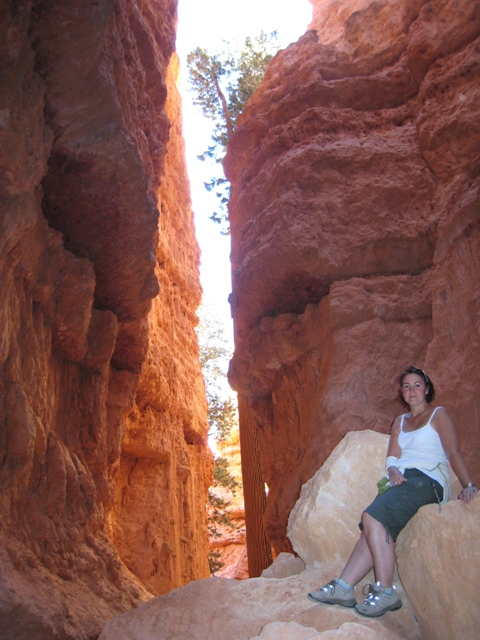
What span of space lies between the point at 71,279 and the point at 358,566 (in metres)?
4.84

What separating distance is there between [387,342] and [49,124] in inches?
184

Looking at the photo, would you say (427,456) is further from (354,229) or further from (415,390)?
(354,229)

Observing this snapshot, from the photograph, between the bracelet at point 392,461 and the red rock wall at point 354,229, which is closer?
the bracelet at point 392,461

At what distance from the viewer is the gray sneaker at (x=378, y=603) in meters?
3.23

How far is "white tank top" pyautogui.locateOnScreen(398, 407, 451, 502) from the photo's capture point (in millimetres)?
3660

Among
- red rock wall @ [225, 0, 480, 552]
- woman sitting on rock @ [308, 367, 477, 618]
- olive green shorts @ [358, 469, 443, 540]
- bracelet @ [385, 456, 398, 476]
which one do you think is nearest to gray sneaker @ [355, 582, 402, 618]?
woman sitting on rock @ [308, 367, 477, 618]

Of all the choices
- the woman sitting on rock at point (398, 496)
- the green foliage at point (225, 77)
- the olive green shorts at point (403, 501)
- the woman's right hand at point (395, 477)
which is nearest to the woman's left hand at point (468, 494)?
the woman sitting on rock at point (398, 496)

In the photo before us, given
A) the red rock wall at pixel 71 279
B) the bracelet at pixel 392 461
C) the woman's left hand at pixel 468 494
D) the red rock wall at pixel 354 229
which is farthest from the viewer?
the red rock wall at pixel 354 229

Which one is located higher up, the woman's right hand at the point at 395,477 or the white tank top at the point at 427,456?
the white tank top at the point at 427,456

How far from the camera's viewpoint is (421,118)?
8789 millimetres

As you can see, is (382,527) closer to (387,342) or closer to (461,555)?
(461,555)

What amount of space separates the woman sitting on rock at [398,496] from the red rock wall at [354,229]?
2614mm

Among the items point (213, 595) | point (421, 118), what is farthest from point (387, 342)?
point (213, 595)

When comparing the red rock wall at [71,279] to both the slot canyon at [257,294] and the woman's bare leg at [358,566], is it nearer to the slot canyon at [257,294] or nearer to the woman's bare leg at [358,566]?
the slot canyon at [257,294]
